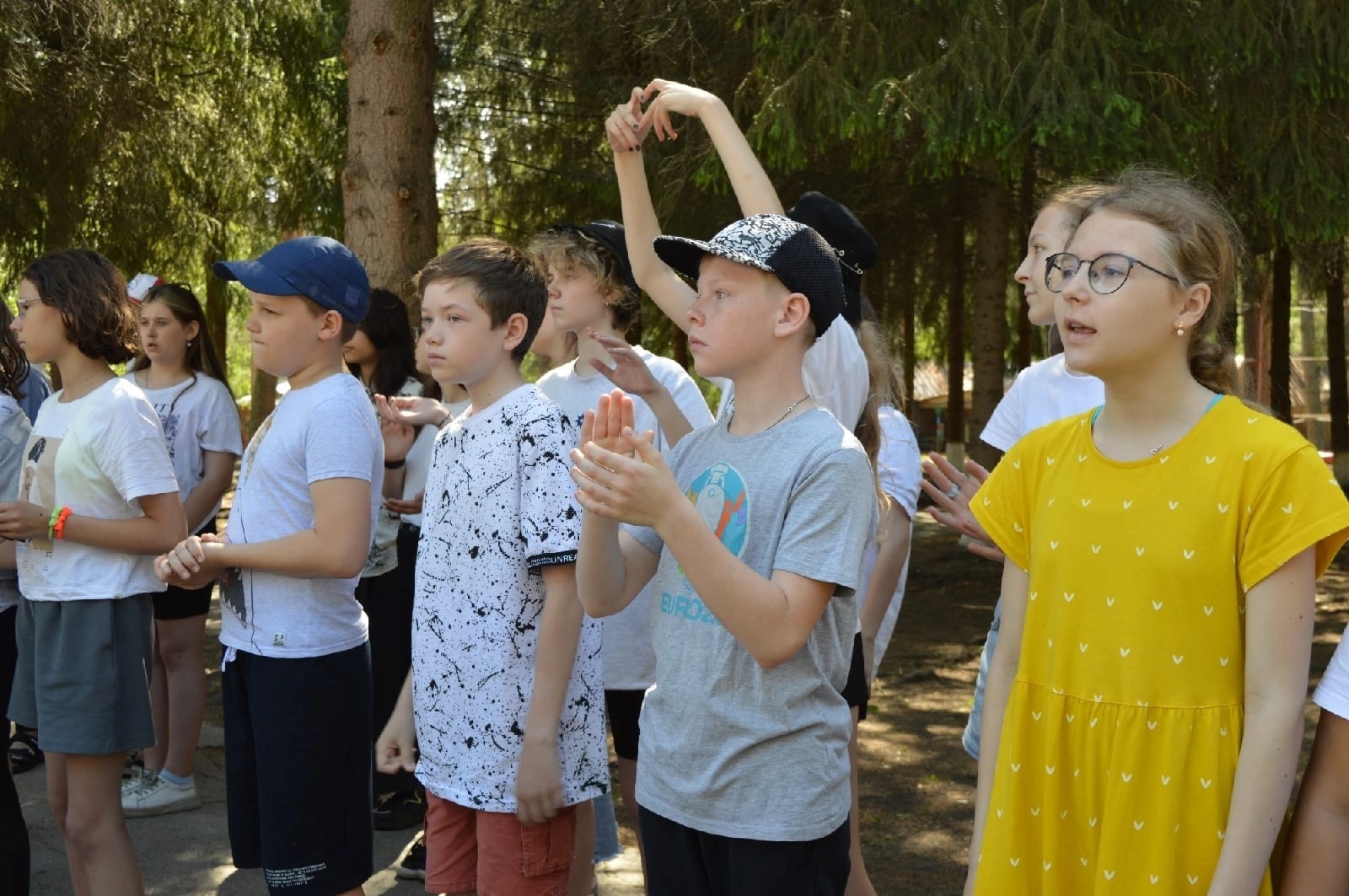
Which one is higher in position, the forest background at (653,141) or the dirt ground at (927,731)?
the forest background at (653,141)

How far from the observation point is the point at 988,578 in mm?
11391

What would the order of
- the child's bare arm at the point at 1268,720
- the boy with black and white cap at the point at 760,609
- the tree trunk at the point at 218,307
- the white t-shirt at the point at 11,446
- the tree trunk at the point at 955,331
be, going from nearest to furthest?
the child's bare arm at the point at 1268,720 → the boy with black and white cap at the point at 760,609 → the white t-shirt at the point at 11,446 → the tree trunk at the point at 955,331 → the tree trunk at the point at 218,307

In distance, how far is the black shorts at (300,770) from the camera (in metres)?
3.17

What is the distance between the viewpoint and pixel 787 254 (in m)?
2.39

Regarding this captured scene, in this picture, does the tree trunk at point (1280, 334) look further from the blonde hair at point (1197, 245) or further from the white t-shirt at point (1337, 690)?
the white t-shirt at point (1337, 690)

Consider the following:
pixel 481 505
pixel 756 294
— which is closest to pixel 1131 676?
pixel 756 294

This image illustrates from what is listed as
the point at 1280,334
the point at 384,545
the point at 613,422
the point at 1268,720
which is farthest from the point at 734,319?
the point at 1280,334

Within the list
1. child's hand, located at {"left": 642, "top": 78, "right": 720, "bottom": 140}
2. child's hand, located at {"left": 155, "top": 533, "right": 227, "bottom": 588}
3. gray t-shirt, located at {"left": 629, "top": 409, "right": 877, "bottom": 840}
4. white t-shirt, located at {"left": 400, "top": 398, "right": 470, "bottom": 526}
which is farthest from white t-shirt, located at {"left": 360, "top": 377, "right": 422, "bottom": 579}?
gray t-shirt, located at {"left": 629, "top": 409, "right": 877, "bottom": 840}

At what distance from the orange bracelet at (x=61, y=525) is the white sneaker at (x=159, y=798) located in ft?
6.23

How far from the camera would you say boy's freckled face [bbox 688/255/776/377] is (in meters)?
2.40

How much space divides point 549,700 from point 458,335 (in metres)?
0.91

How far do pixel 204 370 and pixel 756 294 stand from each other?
12.7 feet

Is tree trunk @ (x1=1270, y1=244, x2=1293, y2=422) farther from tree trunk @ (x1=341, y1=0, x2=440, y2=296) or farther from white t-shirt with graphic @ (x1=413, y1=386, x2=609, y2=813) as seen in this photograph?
white t-shirt with graphic @ (x1=413, y1=386, x2=609, y2=813)

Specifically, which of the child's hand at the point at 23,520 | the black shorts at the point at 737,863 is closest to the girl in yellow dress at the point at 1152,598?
the black shorts at the point at 737,863
